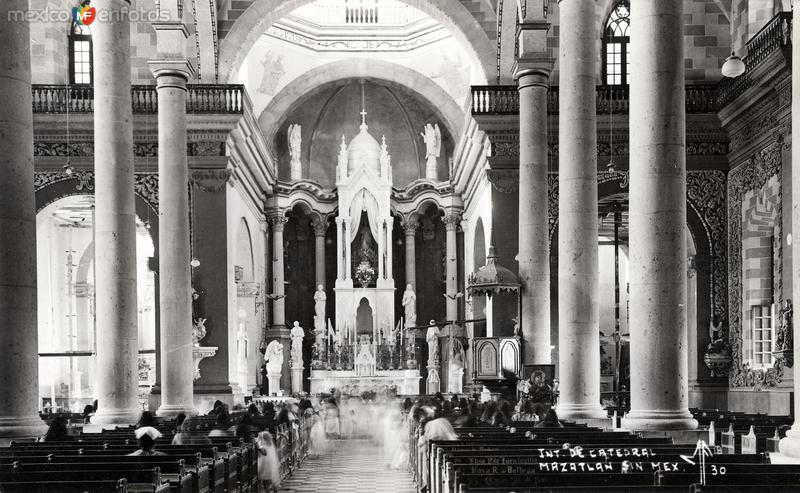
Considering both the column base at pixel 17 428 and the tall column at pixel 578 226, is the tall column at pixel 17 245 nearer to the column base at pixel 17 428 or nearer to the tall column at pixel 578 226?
the column base at pixel 17 428

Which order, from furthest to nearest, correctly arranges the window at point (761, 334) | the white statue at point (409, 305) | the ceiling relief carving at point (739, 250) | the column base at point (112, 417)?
1. the white statue at point (409, 305)
2. the window at point (761, 334)
3. the ceiling relief carving at point (739, 250)
4. the column base at point (112, 417)

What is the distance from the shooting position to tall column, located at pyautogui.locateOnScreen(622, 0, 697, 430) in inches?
484

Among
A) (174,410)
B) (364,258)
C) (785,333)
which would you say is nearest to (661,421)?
(785,333)

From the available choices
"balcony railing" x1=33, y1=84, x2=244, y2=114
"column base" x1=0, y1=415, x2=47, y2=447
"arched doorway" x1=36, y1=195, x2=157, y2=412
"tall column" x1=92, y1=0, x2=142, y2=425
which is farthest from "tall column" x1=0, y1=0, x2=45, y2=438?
"arched doorway" x1=36, y1=195, x2=157, y2=412

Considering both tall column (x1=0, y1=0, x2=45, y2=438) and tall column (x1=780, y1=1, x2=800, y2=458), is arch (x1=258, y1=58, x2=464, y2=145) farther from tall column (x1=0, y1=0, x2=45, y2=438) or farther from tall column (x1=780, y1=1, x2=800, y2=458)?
tall column (x1=780, y1=1, x2=800, y2=458)

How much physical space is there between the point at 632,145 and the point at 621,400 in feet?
40.5

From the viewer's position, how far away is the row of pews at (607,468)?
7.91 m

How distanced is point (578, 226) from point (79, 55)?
17139 mm

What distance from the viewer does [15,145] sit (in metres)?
12.1

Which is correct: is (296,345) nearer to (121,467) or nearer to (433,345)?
(433,345)

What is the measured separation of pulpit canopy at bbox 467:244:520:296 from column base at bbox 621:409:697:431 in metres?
10.2

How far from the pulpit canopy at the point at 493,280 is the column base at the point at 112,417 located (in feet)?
29.9

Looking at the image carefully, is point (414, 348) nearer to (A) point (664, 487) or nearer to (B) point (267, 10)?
(B) point (267, 10)

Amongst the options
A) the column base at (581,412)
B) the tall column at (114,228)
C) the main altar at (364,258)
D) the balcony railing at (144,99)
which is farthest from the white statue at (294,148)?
the column base at (581,412)
